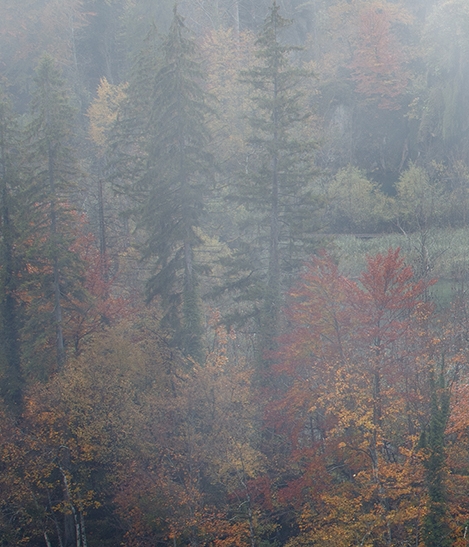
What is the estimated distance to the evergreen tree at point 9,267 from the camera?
85.5 feet

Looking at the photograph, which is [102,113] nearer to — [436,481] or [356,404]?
[356,404]

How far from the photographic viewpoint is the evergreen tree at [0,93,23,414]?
85.5 feet

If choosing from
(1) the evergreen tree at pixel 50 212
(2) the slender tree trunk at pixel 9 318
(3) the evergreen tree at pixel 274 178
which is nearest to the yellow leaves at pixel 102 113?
(2) the slender tree trunk at pixel 9 318

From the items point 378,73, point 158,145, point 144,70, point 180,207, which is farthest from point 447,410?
point 378,73

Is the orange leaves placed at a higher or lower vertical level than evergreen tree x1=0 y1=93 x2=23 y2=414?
higher

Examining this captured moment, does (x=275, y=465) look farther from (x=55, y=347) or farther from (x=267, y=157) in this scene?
(x=267, y=157)

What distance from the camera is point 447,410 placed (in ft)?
56.3

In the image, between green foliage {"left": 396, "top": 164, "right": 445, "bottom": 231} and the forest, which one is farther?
green foliage {"left": 396, "top": 164, "right": 445, "bottom": 231}

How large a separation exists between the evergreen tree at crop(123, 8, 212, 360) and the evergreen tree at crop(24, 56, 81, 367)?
11.8 ft

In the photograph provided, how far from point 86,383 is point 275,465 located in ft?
27.6

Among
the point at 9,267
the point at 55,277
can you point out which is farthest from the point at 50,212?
the point at 9,267

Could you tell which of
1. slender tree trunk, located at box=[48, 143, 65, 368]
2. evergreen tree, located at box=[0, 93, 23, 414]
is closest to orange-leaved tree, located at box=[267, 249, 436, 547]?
slender tree trunk, located at box=[48, 143, 65, 368]

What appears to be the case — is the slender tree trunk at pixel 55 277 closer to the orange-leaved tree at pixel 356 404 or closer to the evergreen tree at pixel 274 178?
the evergreen tree at pixel 274 178

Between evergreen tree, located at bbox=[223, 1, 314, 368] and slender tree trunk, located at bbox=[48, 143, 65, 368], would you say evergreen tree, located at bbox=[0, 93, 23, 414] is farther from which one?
evergreen tree, located at bbox=[223, 1, 314, 368]
